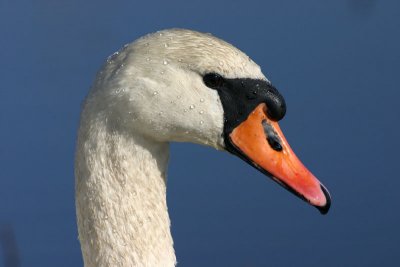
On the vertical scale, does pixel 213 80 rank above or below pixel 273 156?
above

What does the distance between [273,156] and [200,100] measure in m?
0.17

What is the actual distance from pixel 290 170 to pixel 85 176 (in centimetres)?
38

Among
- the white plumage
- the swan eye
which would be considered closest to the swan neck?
the white plumage

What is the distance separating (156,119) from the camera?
272cm

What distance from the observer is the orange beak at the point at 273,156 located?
107 inches

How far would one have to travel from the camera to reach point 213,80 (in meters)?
2.71

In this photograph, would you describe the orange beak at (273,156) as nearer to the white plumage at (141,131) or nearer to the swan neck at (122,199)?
the white plumage at (141,131)

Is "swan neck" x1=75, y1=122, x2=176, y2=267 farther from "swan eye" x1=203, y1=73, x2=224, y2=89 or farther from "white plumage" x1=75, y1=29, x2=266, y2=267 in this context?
"swan eye" x1=203, y1=73, x2=224, y2=89

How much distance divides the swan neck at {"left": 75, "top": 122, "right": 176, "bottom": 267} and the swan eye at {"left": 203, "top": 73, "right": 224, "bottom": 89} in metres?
0.16

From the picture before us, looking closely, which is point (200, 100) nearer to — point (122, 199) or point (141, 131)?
point (141, 131)

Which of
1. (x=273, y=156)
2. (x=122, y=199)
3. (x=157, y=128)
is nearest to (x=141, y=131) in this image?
(x=157, y=128)

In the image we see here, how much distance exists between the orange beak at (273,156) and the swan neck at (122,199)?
16 cm

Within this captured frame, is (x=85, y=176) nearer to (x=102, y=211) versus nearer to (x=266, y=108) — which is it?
(x=102, y=211)

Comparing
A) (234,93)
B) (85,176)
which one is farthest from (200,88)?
(85,176)
